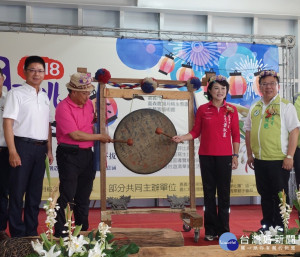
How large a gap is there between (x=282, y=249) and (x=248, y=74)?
392 centimetres

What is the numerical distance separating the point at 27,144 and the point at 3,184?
606mm

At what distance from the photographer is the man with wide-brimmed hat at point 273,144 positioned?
3.30 metres

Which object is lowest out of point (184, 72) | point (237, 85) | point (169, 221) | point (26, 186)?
point (169, 221)

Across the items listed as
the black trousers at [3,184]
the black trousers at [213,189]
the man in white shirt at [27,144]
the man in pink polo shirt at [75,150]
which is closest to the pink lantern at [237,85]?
the black trousers at [213,189]

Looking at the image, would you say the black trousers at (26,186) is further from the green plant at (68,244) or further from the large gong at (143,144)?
the green plant at (68,244)

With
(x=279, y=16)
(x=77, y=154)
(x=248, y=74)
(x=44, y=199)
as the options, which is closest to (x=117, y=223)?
(x=44, y=199)

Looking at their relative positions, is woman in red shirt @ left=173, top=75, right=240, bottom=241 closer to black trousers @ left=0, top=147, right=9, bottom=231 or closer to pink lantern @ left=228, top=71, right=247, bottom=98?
black trousers @ left=0, top=147, right=9, bottom=231

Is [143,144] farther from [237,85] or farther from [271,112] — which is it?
[237,85]

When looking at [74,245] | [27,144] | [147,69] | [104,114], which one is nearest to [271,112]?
[104,114]

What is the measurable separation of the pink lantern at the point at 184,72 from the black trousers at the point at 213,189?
2.00m

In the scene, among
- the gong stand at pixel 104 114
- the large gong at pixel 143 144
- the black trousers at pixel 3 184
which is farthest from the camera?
A: the large gong at pixel 143 144

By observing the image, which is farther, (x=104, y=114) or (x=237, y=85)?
(x=237, y=85)

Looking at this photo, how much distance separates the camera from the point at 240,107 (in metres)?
5.31

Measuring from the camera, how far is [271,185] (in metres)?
3.34
